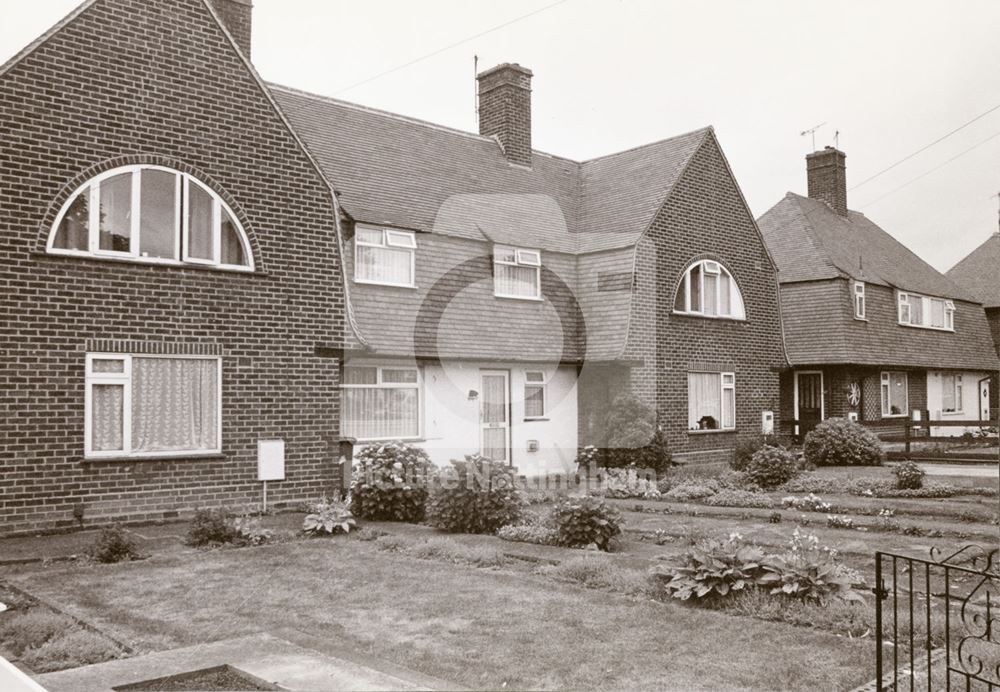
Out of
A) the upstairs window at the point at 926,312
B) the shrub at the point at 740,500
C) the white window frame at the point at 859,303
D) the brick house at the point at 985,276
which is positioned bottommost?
the shrub at the point at 740,500

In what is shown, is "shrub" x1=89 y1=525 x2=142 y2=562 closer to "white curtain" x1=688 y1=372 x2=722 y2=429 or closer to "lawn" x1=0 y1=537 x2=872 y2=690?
"lawn" x1=0 y1=537 x2=872 y2=690

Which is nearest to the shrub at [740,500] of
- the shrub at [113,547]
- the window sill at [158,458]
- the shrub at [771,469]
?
the shrub at [771,469]

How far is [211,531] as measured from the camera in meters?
11.2

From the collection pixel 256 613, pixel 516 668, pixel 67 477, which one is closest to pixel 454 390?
pixel 67 477

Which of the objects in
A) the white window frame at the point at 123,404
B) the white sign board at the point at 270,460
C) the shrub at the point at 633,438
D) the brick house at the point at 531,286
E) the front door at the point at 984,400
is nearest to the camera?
the front door at the point at 984,400

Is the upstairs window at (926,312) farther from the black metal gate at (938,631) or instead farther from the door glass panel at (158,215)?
the door glass panel at (158,215)

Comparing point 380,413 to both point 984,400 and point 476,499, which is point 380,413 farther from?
point 984,400

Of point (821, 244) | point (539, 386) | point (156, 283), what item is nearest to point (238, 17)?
point (156, 283)

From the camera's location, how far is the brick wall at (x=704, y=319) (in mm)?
20547

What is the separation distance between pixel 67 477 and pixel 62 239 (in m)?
3.25

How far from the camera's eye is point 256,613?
7668 millimetres

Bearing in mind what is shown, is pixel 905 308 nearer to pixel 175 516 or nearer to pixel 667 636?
pixel 667 636

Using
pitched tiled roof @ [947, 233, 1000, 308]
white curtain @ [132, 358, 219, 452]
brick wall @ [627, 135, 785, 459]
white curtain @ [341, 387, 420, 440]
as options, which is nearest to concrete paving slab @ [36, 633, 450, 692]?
pitched tiled roof @ [947, 233, 1000, 308]

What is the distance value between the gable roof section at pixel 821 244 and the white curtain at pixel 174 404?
12389 mm
